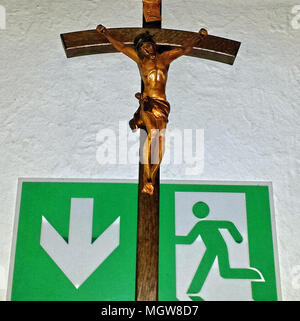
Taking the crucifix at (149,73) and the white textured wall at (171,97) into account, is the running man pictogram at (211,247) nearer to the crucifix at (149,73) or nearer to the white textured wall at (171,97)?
the white textured wall at (171,97)

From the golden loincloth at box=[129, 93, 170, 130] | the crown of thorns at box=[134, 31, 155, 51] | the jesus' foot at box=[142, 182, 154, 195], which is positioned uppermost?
the crown of thorns at box=[134, 31, 155, 51]

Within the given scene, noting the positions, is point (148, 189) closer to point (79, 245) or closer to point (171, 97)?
point (79, 245)

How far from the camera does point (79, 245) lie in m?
1.14

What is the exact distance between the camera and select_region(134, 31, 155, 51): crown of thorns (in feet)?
3.22

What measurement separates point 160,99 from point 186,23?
0.56 metres

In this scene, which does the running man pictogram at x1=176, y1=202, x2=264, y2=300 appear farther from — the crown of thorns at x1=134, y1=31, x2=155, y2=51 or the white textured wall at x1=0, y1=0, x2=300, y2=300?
the crown of thorns at x1=134, y1=31, x2=155, y2=51

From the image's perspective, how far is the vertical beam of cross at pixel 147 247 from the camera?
82 cm

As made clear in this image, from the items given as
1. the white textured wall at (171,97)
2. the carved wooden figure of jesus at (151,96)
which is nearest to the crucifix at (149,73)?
the carved wooden figure of jesus at (151,96)

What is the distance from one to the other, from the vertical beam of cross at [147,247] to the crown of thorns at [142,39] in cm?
28

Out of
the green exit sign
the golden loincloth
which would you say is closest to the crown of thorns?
the golden loincloth

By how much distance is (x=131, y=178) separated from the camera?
122cm

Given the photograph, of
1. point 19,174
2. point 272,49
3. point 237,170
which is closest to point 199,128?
point 237,170
